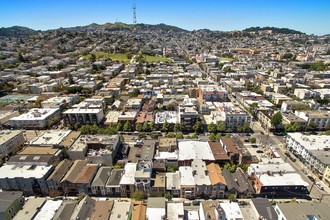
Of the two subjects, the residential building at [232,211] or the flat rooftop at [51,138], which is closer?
the residential building at [232,211]

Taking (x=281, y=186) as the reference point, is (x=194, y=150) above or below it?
above

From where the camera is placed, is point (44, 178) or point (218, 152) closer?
point (44, 178)

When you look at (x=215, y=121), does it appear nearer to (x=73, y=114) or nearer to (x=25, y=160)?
(x=73, y=114)

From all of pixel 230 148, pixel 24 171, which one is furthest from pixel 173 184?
pixel 24 171

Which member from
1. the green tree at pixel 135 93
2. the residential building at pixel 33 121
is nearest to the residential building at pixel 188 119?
the green tree at pixel 135 93

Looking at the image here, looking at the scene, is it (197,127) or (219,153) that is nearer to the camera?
(219,153)

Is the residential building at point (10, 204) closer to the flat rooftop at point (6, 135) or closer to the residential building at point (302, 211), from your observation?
the flat rooftop at point (6, 135)

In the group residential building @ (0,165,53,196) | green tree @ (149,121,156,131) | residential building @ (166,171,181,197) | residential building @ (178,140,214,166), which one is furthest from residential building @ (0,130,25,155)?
residential building @ (178,140,214,166)

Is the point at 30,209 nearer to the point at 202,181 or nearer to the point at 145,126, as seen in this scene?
the point at 202,181

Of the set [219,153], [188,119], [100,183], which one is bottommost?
[100,183]

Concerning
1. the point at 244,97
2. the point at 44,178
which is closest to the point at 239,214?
the point at 44,178

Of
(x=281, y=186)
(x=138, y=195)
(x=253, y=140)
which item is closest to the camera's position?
(x=138, y=195)
